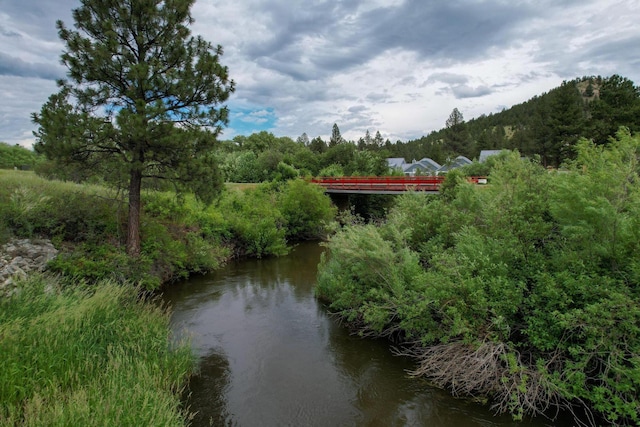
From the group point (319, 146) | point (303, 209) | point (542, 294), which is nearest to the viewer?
point (542, 294)

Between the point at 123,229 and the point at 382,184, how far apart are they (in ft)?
67.8

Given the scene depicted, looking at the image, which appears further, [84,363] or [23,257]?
[23,257]

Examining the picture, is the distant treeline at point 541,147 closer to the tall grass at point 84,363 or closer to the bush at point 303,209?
the bush at point 303,209

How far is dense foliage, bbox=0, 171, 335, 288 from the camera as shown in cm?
1198

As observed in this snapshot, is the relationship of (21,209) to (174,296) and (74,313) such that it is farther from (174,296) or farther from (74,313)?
(74,313)

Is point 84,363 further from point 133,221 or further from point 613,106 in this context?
point 613,106

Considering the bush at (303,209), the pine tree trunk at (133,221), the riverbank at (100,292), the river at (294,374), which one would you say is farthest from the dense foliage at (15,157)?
the river at (294,374)

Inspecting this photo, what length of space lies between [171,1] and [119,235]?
8.89 meters

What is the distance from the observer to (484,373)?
677 cm

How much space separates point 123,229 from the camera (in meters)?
14.4

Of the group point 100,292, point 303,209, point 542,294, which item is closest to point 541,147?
point 303,209

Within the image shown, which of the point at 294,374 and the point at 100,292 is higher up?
the point at 100,292

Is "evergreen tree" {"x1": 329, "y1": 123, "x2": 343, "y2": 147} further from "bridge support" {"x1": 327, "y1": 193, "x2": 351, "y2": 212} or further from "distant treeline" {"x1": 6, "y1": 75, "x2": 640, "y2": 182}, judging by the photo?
"bridge support" {"x1": 327, "y1": 193, "x2": 351, "y2": 212}

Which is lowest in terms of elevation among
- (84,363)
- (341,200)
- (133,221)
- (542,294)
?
(84,363)
